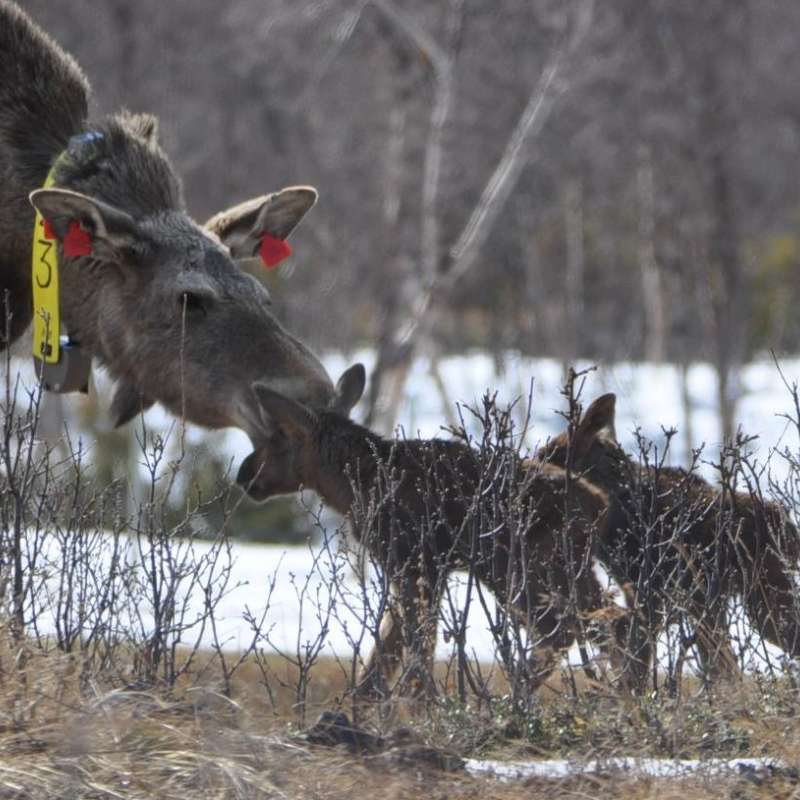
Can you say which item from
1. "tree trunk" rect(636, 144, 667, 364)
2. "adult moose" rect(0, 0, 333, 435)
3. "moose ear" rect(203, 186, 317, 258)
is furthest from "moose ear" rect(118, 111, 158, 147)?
"tree trunk" rect(636, 144, 667, 364)

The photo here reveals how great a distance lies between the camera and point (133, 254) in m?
7.94

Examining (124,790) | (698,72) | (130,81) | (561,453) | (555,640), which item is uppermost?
(698,72)

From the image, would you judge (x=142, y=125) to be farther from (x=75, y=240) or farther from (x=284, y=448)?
(x=284, y=448)

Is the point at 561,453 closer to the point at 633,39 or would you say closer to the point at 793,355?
the point at 633,39

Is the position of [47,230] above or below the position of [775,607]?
above

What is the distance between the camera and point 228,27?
19.9 m

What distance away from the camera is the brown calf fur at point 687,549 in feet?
18.8

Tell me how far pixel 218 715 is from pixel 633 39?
15.0 meters

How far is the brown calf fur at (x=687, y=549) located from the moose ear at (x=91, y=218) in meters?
2.29

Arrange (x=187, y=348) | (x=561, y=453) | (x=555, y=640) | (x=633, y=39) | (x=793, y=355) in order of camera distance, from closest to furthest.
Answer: (x=555, y=640)
(x=561, y=453)
(x=187, y=348)
(x=633, y=39)
(x=793, y=355)

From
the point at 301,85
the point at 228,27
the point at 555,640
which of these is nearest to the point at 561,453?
the point at 555,640

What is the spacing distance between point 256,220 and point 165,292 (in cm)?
87

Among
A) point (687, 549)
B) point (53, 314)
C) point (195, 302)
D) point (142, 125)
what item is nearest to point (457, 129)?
point (142, 125)

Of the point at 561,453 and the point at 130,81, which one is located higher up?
the point at 130,81
